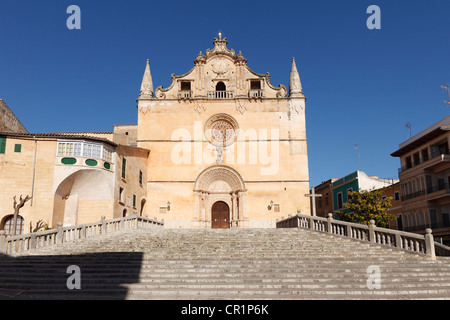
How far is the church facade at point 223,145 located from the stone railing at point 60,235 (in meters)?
6.86

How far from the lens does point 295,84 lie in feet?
109

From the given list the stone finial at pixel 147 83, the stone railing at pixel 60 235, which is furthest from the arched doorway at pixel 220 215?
the stone finial at pixel 147 83

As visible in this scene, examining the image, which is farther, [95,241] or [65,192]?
[65,192]

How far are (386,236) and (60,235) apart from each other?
14.3 m

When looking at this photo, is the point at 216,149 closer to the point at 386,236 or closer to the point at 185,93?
the point at 185,93

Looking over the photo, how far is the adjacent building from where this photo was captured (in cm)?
3048

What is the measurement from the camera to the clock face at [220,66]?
111 feet

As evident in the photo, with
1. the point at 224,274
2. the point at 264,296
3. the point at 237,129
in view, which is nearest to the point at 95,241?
the point at 224,274

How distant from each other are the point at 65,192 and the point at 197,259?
1482 cm

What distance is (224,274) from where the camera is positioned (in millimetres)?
13023

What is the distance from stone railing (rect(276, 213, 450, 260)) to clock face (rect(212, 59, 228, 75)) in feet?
53.5

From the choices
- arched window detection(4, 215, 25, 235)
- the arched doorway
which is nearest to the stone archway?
the arched doorway

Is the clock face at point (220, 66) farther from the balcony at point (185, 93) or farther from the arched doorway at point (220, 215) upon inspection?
the arched doorway at point (220, 215)
